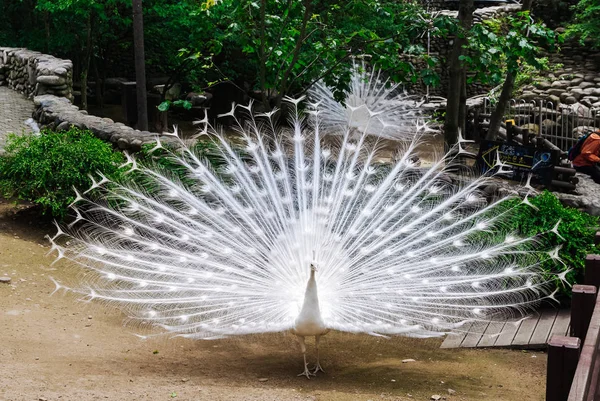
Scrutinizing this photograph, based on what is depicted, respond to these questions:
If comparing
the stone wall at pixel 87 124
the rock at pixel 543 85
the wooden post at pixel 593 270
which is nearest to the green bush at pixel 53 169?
the stone wall at pixel 87 124

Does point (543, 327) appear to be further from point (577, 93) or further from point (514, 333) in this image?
point (577, 93)

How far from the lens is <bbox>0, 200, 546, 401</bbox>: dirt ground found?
5547 millimetres

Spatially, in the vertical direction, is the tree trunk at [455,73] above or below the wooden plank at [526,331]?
above

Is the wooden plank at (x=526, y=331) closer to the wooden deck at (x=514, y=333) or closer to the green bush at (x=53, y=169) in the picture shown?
the wooden deck at (x=514, y=333)

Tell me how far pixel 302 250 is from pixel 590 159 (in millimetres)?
6370

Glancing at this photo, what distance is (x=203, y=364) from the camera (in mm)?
6504

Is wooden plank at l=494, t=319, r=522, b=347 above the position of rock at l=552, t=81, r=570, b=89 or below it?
below

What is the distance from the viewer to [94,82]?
2098 centimetres

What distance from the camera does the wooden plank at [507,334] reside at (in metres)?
7.31

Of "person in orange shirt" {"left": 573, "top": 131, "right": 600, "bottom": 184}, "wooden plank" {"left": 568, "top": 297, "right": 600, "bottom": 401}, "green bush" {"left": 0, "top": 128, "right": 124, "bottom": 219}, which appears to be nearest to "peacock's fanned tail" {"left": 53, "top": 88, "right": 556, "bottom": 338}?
"wooden plank" {"left": 568, "top": 297, "right": 600, "bottom": 401}

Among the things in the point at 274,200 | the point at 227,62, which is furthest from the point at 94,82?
the point at 274,200

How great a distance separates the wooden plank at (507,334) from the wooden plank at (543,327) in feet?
0.61

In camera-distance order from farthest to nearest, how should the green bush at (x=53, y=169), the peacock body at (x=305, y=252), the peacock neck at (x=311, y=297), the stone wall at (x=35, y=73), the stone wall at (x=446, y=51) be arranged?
the stone wall at (x=446, y=51), the stone wall at (x=35, y=73), the green bush at (x=53, y=169), the peacock body at (x=305, y=252), the peacock neck at (x=311, y=297)

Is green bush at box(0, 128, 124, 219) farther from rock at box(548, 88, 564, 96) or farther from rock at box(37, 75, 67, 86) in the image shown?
rock at box(548, 88, 564, 96)
